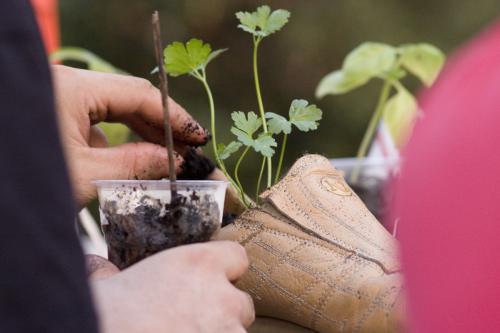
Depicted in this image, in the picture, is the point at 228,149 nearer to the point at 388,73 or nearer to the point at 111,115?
the point at 111,115

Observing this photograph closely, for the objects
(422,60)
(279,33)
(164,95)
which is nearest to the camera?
(164,95)

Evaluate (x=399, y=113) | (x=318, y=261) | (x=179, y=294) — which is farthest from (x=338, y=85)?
(x=179, y=294)

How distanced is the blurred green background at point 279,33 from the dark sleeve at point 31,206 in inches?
283

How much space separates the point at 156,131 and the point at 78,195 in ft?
0.31

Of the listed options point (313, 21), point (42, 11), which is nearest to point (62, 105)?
point (42, 11)

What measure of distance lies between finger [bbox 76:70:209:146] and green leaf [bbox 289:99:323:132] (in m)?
0.09

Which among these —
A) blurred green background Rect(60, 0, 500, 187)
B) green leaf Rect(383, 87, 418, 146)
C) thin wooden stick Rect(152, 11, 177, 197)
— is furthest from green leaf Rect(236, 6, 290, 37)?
blurred green background Rect(60, 0, 500, 187)

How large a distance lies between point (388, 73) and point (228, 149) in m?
0.86

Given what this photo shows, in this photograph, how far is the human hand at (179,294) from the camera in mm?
657

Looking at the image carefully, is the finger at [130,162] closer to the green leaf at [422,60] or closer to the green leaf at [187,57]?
the green leaf at [187,57]

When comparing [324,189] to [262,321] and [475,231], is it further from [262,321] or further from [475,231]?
[475,231]

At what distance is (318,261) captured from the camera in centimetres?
91

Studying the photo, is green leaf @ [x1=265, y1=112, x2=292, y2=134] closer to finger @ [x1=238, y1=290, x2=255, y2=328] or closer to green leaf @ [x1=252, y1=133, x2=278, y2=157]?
green leaf @ [x1=252, y1=133, x2=278, y2=157]

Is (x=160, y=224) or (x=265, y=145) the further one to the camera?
(x=265, y=145)
